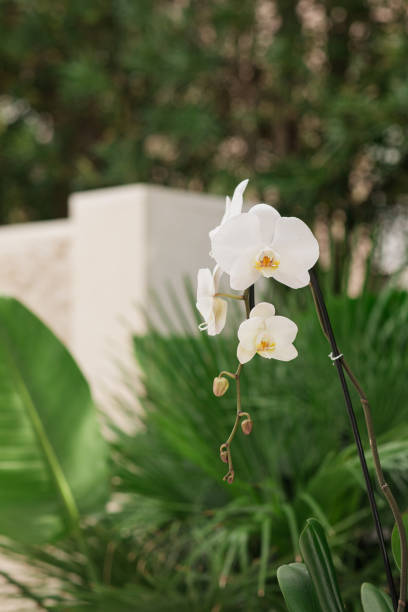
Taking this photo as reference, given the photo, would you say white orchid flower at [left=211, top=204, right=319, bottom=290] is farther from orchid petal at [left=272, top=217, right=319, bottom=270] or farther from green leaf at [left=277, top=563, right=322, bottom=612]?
green leaf at [left=277, top=563, right=322, bottom=612]

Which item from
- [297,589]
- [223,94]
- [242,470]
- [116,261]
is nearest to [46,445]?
[242,470]

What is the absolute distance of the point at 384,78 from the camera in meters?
3.43

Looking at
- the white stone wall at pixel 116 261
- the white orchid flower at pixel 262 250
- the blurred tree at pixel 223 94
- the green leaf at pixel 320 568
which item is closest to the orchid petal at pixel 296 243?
the white orchid flower at pixel 262 250

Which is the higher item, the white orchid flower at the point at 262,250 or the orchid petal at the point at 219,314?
the white orchid flower at the point at 262,250

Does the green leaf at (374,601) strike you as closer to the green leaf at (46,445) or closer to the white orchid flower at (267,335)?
the white orchid flower at (267,335)

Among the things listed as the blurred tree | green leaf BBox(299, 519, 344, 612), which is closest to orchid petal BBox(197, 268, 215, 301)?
green leaf BBox(299, 519, 344, 612)

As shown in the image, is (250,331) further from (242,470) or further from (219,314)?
(242,470)

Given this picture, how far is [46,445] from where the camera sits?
0.81 metres

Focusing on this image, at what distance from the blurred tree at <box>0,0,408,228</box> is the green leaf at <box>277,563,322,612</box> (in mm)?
2763

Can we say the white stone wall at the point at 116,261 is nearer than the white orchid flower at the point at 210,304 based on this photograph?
No

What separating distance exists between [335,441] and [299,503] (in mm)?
111

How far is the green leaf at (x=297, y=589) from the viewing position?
1.30 ft

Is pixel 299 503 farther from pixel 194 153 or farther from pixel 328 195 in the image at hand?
pixel 194 153

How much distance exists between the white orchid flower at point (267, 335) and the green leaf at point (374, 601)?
0.14 metres
